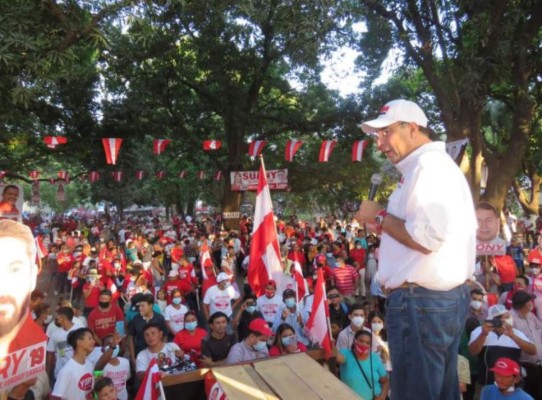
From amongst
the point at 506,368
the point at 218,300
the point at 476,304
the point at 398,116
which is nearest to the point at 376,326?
the point at 476,304

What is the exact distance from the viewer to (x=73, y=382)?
497 centimetres

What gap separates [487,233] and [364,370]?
8.74 feet

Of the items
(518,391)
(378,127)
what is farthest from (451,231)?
(518,391)

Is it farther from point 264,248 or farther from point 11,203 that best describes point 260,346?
point 11,203

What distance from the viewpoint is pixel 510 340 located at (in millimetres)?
5312

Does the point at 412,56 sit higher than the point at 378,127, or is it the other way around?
the point at 412,56

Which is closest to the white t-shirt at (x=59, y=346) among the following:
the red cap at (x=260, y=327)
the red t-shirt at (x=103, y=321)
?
the red t-shirt at (x=103, y=321)

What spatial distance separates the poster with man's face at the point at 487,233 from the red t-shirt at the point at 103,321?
17.4ft

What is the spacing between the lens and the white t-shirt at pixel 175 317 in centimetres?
755

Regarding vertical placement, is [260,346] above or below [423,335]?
below

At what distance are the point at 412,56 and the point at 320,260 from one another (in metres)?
4.95

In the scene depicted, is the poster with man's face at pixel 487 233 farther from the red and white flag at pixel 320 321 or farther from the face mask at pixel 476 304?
the red and white flag at pixel 320 321

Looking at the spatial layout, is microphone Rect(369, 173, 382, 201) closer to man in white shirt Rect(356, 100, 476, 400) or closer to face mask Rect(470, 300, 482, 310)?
man in white shirt Rect(356, 100, 476, 400)

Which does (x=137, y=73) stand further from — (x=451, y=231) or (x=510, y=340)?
(x=451, y=231)
